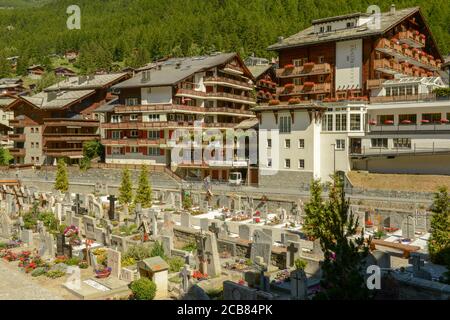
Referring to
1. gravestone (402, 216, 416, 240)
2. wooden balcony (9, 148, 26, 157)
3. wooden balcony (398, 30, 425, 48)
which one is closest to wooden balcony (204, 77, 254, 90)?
wooden balcony (398, 30, 425, 48)

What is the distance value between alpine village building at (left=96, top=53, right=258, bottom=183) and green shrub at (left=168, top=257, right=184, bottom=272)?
99.9 ft

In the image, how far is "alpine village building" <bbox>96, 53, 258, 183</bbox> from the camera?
6000cm

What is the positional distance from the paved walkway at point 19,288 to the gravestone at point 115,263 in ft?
10.8

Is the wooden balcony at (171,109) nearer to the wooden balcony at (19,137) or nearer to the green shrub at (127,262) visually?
the wooden balcony at (19,137)

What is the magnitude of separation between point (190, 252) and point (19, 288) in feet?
29.8

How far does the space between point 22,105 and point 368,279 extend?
6983 cm

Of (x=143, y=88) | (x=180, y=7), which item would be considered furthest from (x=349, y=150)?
(x=180, y=7)

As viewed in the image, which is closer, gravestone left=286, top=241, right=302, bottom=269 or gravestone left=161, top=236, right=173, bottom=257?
gravestone left=286, top=241, right=302, bottom=269

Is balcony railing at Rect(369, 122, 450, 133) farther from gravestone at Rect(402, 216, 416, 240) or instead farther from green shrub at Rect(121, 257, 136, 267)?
green shrub at Rect(121, 257, 136, 267)

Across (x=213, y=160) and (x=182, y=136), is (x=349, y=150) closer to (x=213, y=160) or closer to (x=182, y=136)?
(x=213, y=160)

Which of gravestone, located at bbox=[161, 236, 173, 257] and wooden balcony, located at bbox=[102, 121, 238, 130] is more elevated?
wooden balcony, located at bbox=[102, 121, 238, 130]

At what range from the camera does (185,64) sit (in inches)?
2904

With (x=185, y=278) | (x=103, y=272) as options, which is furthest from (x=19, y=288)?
(x=185, y=278)

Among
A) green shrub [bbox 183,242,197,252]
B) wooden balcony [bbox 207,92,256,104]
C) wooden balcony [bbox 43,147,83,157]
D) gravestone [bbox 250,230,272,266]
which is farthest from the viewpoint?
wooden balcony [bbox 43,147,83,157]
